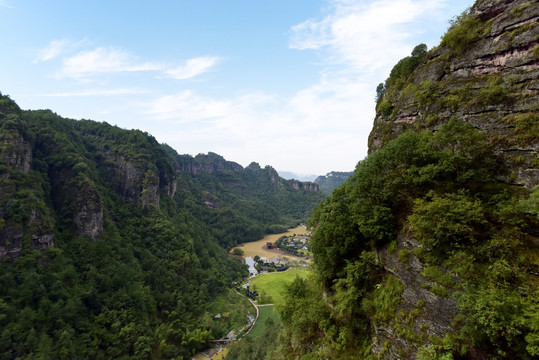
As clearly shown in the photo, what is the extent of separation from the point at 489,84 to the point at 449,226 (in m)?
12.0

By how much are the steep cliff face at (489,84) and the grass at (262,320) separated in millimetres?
42342

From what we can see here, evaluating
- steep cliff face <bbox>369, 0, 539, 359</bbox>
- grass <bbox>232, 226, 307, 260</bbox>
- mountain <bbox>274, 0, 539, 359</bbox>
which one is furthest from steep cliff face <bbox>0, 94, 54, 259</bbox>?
grass <bbox>232, 226, 307, 260</bbox>

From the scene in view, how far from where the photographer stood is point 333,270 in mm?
18047

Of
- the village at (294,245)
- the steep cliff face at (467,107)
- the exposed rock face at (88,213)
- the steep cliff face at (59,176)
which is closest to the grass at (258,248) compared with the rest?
the village at (294,245)

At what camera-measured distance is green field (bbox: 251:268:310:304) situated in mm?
66744

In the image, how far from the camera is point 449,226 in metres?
11.6

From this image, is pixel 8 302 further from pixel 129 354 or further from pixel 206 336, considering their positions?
pixel 206 336

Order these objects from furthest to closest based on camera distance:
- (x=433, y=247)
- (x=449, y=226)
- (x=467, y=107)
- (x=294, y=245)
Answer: (x=294, y=245) < (x=467, y=107) < (x=433, y=247) < (x=449, y=226)

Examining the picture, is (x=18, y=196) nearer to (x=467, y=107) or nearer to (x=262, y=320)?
(x=262, y=320)

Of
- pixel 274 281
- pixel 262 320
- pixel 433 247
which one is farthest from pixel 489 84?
pixel 274 281

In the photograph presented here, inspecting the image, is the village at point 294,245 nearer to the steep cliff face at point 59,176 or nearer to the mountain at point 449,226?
the steep cliff face at point 59,176

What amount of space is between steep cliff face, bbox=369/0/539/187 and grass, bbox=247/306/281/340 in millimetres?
42342

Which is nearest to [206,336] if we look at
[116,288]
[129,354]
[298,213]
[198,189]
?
[129,354]

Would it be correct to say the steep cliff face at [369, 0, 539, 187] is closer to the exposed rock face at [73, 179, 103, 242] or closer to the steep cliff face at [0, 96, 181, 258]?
the steep cliff face at [0, 96, 181, 258]
